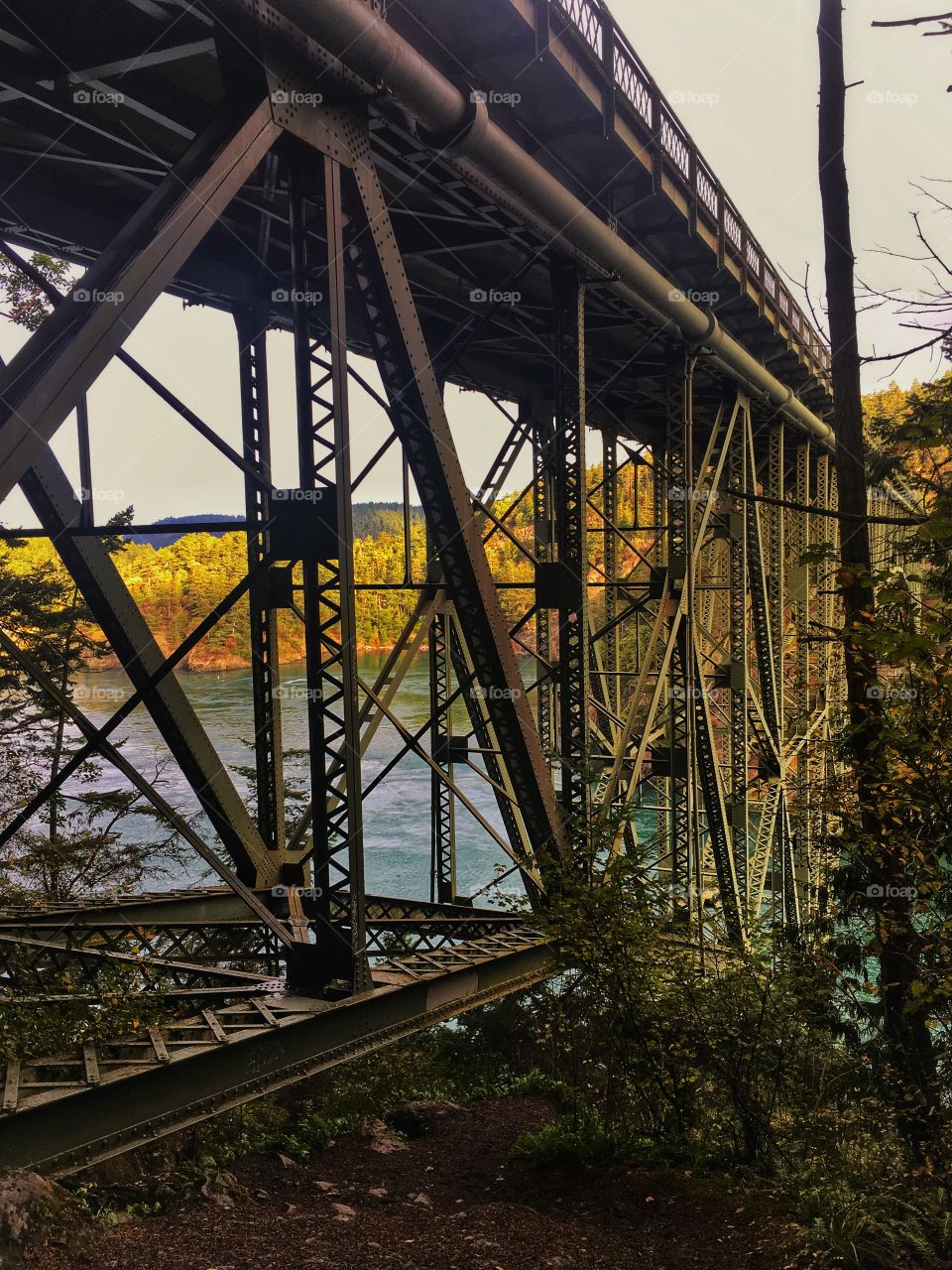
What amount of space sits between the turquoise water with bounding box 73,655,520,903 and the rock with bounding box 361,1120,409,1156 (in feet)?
25.1

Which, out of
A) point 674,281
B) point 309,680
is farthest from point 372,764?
point 309,680

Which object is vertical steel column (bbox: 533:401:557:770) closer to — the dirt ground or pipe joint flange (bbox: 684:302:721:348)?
pipe joint flange (bbox: 684:302:721:348)

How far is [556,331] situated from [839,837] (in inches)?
191

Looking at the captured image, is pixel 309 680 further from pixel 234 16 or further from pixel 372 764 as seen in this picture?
pixel 372 764

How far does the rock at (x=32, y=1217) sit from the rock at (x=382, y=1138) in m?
4.12

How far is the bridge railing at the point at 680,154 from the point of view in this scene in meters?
6.80

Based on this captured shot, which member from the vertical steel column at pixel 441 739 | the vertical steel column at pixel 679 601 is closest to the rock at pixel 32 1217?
the vertical steel column at pixel 441 739

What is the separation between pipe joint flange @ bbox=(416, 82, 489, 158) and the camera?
5.58 m

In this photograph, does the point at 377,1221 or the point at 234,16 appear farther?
the point at 377,1221

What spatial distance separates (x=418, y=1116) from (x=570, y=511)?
21.3 ft

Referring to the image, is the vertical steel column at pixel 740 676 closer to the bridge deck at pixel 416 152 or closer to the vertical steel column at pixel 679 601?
the vertical steel column at pixel 679 601

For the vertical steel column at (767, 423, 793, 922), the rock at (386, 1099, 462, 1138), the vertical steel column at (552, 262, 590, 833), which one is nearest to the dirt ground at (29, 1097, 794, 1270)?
the rock at (386, 1099, 462, 1138)

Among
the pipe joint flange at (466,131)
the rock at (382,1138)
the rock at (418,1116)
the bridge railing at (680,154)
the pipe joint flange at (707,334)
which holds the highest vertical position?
the bridge railing at (680,154)

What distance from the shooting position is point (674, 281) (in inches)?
448
